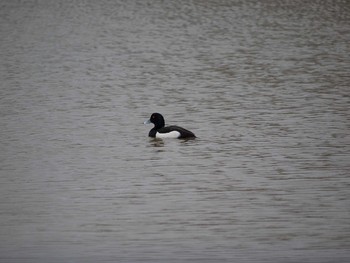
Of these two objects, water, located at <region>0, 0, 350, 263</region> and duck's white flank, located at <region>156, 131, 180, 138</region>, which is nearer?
water, located at <region>0, 0, 350, 263</region>

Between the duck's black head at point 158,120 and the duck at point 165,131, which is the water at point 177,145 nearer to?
the duck at point 165,131

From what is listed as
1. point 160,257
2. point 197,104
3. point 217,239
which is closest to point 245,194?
point 217,239

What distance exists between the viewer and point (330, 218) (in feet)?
36.2

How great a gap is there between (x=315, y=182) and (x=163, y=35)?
21006 mm

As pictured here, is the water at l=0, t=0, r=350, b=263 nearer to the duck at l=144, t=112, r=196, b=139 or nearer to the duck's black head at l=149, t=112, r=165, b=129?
the duck at l=144, t=112, r=196, b=139

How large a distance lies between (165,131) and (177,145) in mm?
535

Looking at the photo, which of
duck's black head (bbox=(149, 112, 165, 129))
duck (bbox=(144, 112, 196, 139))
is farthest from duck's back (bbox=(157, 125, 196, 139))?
duck's black head (bbox=(149, 112, 165, 129))

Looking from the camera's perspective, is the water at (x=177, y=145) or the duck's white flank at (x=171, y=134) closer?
the water at (x=177, y=145)

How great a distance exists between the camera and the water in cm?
1033

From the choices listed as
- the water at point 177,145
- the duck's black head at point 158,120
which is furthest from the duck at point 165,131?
the water at point 177,145

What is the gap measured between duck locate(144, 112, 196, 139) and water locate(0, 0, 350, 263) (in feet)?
0.47

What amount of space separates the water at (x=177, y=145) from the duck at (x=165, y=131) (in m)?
0.14

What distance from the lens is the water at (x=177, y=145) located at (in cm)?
1033

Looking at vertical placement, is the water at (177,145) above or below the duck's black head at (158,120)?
below
